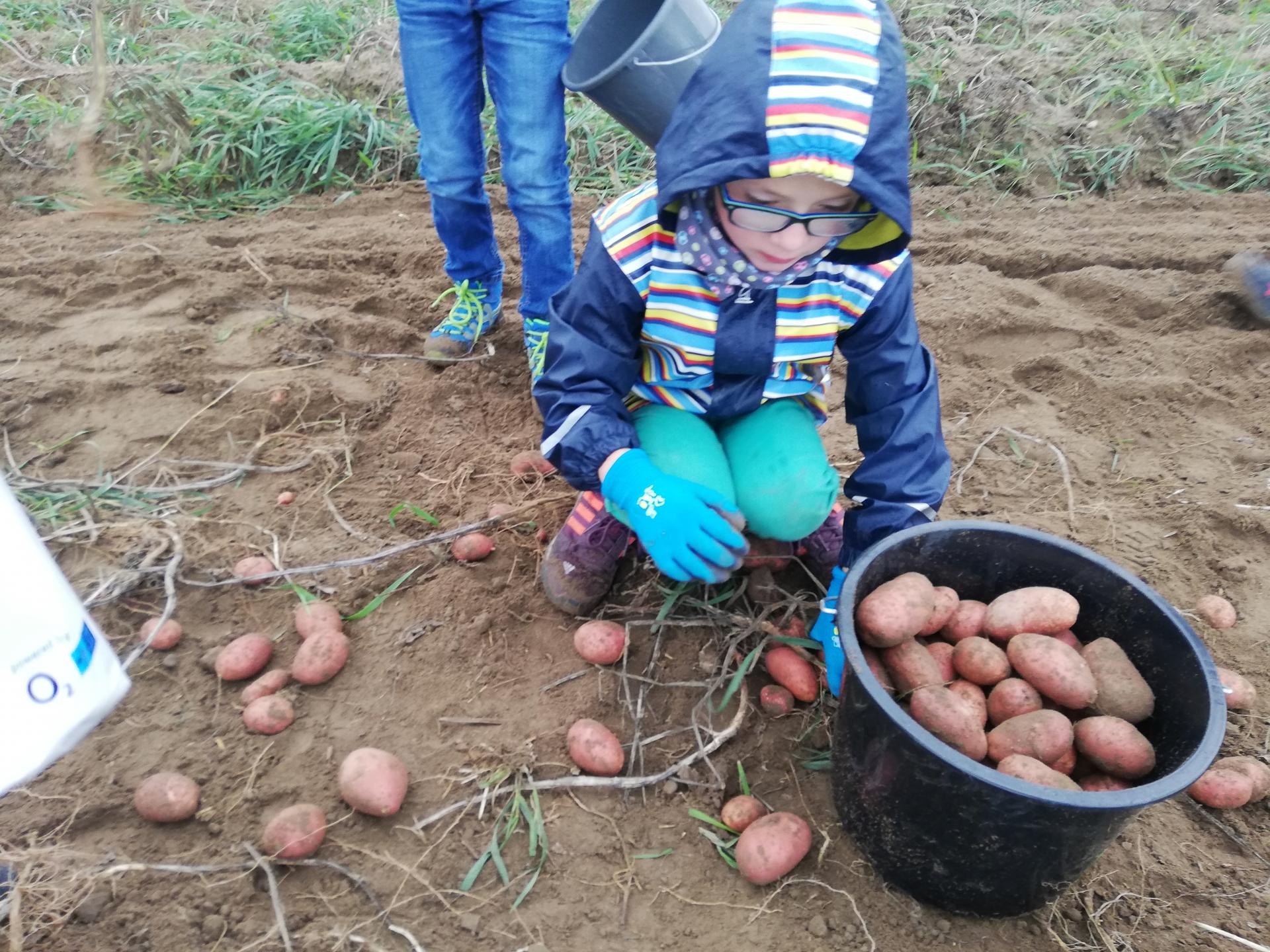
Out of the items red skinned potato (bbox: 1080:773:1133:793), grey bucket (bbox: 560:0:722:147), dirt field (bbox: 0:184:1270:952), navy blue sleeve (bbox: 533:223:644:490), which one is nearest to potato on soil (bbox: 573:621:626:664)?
dirt field (bbox: 0:184:1270:952)

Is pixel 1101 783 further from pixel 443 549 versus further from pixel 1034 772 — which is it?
pixel 443 549

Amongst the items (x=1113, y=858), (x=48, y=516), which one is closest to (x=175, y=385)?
(x=48, y=516)

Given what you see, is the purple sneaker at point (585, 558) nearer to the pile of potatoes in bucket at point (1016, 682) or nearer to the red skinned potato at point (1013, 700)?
the pile of potatoes in bucket at point (1016, 682)

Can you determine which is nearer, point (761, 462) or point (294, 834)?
point (294, 834)

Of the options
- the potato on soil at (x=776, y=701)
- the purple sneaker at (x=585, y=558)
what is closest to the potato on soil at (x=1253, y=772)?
the potato on soil at (x=776, y=701)

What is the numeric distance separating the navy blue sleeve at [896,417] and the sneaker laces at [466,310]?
1.31 meters

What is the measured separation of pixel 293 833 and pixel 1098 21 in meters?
5.60

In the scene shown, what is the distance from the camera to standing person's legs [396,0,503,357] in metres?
2.06

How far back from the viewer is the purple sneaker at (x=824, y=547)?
72.3 inches

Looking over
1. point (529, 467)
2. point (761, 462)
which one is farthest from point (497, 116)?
point (761, 462)

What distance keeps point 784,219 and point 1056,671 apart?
2.63ft

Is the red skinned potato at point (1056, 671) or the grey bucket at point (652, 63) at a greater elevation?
the grey bucket at point (652, 63)

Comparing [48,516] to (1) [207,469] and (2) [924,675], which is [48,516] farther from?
(2) [924,675]

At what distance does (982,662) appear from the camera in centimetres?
130
